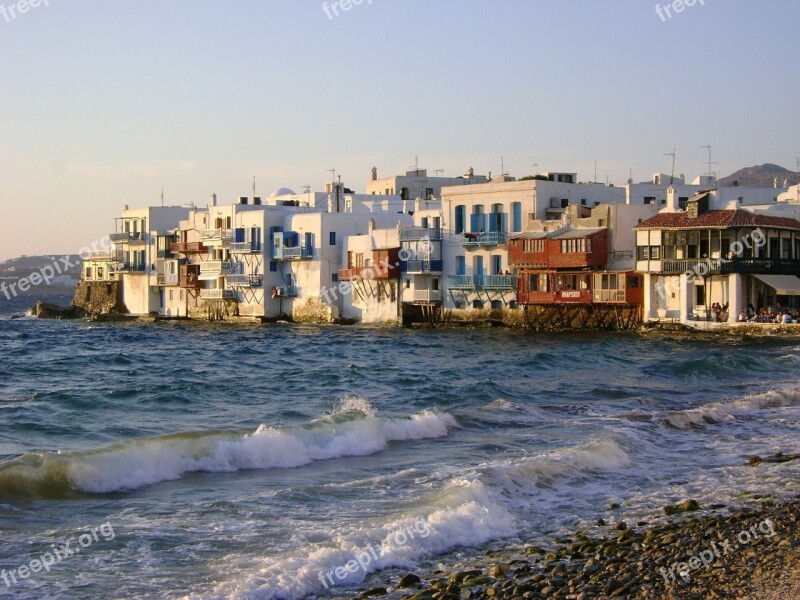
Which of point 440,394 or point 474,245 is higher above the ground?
point 474,245

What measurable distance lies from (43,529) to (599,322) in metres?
43.6

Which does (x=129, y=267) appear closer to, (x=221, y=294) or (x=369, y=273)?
(x=221, y=294)

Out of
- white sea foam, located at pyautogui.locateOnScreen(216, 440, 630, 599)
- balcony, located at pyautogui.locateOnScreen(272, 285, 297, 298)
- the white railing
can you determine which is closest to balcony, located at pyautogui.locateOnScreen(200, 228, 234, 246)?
the white railing

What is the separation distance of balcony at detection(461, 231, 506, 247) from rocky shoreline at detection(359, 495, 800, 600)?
45406 millimetres

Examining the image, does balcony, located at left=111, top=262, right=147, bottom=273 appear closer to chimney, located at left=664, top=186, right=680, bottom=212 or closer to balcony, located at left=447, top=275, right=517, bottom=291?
balcony, located at left=447, top=275, right=517, bottom=291

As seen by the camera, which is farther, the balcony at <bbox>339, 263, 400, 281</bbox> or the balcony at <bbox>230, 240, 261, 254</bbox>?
the balcony at <bbox>230, 240, 261, 254</bbox>

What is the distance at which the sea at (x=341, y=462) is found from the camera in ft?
43.8

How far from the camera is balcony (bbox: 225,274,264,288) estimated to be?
2803 inches

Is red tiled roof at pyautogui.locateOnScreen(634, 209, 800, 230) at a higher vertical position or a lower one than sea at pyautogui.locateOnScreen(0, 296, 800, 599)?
higher

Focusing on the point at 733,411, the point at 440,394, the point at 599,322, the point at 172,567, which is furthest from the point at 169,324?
the point at 172,567

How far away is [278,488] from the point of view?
17750mm

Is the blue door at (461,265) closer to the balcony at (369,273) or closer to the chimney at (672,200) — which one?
the balcony at (369,273)

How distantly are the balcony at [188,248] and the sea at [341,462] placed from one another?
35.3 m

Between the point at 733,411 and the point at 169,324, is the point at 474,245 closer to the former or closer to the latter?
the point at 169,324
